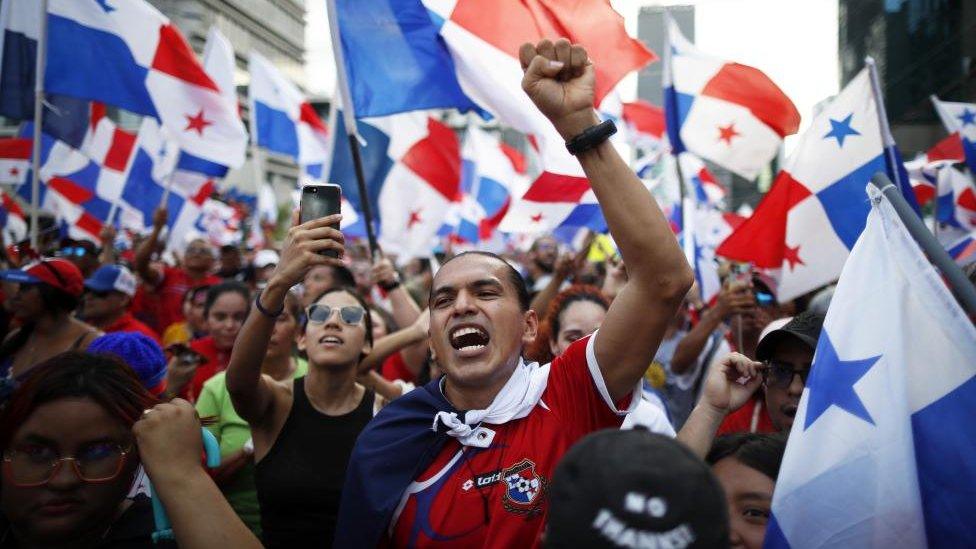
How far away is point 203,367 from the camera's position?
4.06 metres

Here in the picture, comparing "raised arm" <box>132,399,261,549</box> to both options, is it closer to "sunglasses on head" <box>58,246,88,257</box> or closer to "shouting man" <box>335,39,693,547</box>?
"shouting man" <box>335,39,693,547</box>

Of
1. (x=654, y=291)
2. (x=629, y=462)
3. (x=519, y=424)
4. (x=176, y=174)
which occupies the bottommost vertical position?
(x=176, y=174)

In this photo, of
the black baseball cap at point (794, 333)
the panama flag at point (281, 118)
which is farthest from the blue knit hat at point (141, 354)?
the panama flag at point (281, 118)

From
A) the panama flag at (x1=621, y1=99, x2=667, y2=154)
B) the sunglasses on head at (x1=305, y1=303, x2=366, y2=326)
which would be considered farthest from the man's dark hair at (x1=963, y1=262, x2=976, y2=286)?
the panama flag at (x1=621, y1=99, x2=667, y2=154)

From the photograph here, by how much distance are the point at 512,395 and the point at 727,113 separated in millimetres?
4419

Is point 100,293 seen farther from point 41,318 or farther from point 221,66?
point 221,66

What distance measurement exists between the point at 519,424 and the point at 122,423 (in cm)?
103

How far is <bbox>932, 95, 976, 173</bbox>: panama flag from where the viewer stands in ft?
19.6

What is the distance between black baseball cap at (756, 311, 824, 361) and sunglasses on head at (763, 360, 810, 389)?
0.13 feet

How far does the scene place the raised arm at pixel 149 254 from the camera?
648 cm

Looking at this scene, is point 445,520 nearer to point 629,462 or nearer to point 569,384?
point 569,384

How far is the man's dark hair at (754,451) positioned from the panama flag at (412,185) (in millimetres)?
4973

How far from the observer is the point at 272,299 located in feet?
7.05

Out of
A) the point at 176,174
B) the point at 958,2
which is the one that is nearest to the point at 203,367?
the point at 176,174
